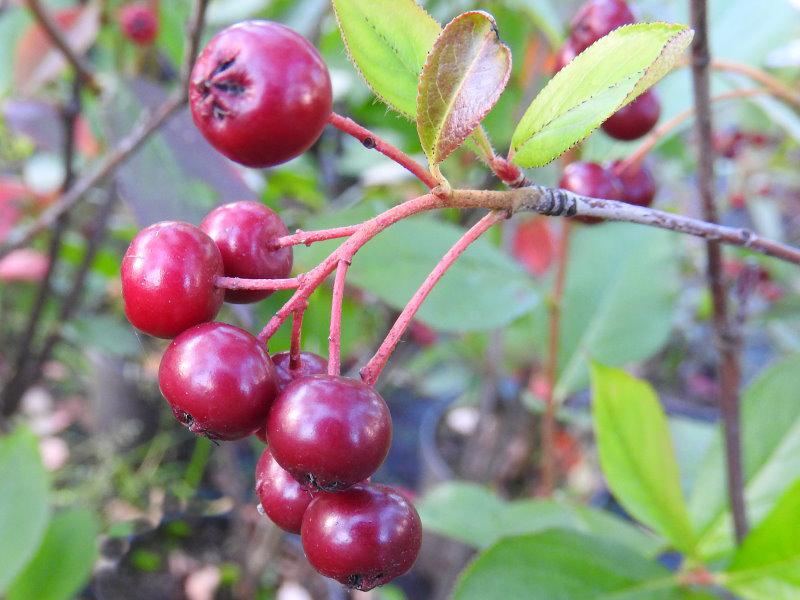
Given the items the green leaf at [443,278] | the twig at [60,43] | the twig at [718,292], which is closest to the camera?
the twig at [718,292]

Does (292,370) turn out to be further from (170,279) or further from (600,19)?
(600,19)

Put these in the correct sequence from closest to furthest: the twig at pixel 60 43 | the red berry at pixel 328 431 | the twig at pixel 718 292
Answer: the red berry at pixel 328 431
the twig at pixel 718 292
the twig at pixel 60 43

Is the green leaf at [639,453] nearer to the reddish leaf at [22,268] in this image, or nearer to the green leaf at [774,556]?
the green leaf at [774,556]

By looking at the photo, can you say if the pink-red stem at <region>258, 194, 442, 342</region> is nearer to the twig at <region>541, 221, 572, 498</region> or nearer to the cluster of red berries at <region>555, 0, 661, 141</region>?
the cluster of red berries at <region>555, 0, 661, 141</region>

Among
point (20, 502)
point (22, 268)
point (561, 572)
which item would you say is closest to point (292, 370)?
point (561, 572)

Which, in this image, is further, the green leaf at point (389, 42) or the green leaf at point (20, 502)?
the green leaf at point (20, 502)

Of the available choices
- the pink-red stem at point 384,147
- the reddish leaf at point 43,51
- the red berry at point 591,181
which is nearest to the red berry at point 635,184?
the red berry at point 591,181

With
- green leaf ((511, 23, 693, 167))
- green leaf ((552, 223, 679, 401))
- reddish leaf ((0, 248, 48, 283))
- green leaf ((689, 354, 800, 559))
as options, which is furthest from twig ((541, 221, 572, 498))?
reddish leaf ((0, 248, 48, 283))

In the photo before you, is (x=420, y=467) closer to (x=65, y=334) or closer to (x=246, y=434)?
(x=65, y=334)
